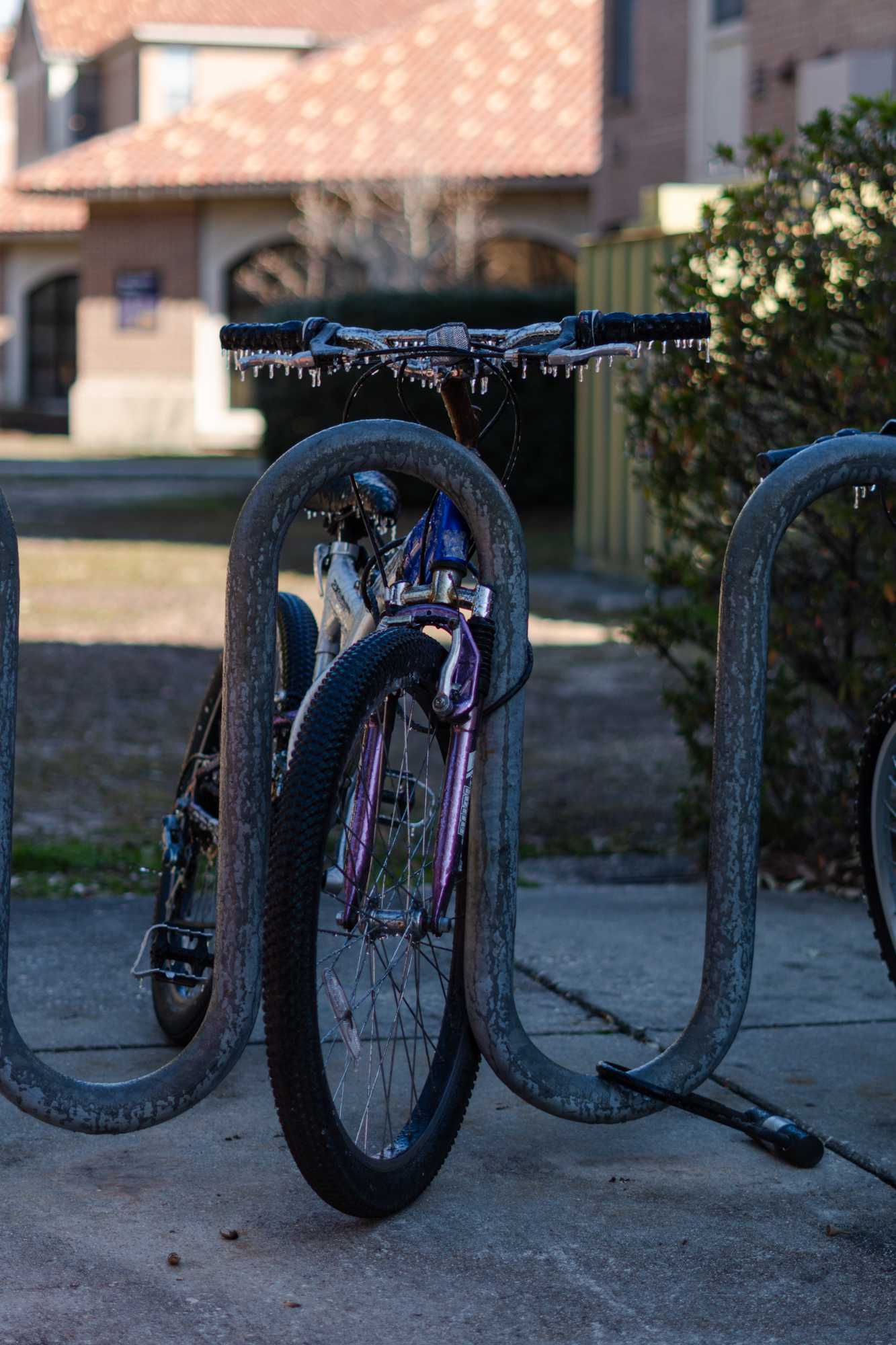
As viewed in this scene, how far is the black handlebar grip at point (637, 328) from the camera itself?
3.13 metres

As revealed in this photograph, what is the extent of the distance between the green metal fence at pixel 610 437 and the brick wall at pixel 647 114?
695cm

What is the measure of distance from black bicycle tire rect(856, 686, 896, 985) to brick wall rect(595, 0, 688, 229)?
665 inches

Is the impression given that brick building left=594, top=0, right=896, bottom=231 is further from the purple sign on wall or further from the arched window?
the purple sign on wall

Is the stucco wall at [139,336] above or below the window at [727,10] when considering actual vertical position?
below

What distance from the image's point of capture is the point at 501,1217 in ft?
10.0

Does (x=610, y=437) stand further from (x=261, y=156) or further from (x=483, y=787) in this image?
(x=261, y=156)

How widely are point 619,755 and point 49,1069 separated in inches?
199

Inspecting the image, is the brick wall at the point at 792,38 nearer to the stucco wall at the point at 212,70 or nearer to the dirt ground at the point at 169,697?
the dirt ground at the point at 169,697

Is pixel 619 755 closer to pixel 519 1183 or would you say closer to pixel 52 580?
pixel 519 1183

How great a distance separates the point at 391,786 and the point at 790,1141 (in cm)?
91

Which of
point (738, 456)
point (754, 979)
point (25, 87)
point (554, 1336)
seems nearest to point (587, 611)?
point (738, 456)

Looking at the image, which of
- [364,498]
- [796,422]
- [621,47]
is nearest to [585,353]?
[364,498]

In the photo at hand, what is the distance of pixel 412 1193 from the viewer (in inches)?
120

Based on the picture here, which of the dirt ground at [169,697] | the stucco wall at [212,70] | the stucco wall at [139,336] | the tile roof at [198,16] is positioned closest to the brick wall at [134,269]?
the stucco wall at [139,336]
